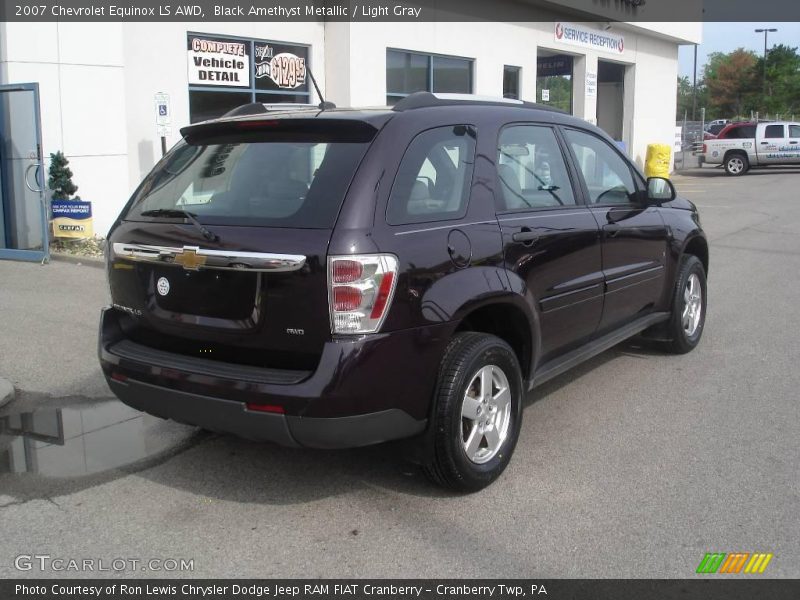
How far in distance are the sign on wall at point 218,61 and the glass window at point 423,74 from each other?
3192 mm

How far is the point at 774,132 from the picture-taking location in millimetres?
30141

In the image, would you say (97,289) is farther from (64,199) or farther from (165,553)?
(165,553)

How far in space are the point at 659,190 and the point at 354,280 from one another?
3296 mm

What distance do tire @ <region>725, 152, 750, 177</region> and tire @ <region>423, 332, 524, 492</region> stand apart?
29624mm

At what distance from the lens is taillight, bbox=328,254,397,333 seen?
11.3ft

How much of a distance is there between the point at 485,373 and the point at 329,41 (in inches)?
466

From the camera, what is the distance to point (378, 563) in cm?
341

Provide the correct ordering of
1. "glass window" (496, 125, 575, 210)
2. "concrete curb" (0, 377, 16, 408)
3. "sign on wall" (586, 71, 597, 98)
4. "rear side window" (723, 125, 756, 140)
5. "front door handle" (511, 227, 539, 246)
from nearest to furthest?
"front door handle" (511, 227, 539, 246) → "glass window" (496, 125, 575, 210) → "concrete curb" (0, 377, 16, 408) → "sign on wall" (586, 71, 597, 98) → "rear side window" (723, 125, 756, 140)

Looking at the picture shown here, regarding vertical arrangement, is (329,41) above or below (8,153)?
above

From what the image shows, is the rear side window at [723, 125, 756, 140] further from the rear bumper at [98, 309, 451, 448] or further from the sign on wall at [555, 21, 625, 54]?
the rear bumper at [98, 309, 451, 448]

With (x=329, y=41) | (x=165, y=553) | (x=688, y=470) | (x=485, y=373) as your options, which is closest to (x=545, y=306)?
(x=485, y=373)

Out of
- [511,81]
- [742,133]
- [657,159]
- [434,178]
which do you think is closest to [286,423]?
[434,178]

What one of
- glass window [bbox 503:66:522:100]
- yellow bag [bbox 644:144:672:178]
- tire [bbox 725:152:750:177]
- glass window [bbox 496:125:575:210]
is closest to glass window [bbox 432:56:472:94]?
glass window [bbox 503:66:522:100]

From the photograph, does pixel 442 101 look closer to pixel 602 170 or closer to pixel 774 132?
pixel 602 170
